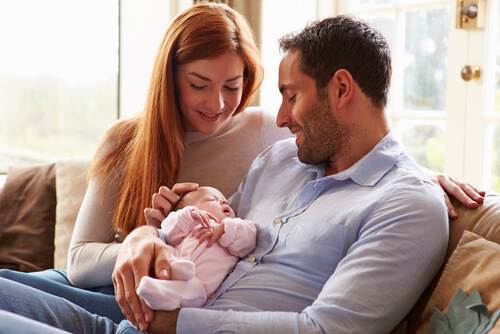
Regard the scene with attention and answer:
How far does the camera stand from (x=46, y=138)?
3832 mm

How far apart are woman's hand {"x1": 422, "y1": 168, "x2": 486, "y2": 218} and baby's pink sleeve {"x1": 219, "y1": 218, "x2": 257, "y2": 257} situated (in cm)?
55

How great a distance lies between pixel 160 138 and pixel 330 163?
61cm

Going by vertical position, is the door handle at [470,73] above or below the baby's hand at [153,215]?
above

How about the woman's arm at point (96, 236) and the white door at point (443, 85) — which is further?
the white door at point (443, 85)

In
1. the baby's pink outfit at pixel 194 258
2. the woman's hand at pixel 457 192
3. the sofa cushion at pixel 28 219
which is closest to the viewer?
the baby's pink outfit at pixel 194 258

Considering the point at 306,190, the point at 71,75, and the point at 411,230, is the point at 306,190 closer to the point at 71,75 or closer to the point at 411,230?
the point at 411,230

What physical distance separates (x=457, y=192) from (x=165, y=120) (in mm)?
978

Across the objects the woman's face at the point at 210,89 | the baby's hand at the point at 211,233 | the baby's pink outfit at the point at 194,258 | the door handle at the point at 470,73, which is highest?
the door handle at the point at 470,73

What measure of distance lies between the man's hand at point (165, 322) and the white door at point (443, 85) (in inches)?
78.8

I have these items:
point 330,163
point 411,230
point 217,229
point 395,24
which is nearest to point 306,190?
point 330,163

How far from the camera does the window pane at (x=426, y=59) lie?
10.3 ft

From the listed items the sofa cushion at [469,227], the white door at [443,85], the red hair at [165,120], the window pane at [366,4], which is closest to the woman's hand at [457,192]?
the sofa cushion at [469,227]

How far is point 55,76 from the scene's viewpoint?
150 inches

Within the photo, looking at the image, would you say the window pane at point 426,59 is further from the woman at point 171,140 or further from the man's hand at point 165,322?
the man's hand at point 165,322
